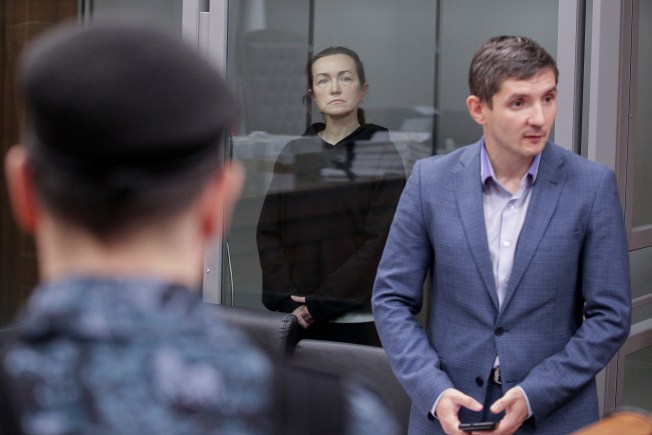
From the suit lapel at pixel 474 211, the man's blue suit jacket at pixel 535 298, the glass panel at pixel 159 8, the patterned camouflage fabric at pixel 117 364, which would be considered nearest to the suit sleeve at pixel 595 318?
the man's blue suit jacket at pixel 535 298

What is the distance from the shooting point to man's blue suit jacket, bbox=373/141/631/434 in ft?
8.21

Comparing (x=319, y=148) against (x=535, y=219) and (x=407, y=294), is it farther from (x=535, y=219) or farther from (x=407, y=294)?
(x=535, y=219)

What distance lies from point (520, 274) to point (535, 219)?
0.14 metres

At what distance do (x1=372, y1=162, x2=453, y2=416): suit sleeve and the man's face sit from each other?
0.90 ft

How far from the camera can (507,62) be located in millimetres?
2523

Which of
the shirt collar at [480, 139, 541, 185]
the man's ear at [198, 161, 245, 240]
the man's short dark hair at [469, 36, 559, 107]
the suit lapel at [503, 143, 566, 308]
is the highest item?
the man's short dark hair at [469, 36, 559, 107]

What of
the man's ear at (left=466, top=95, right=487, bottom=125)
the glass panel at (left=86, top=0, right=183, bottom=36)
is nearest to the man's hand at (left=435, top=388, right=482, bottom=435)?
the man's ear at (left=466, top=95, right=487, bottom=125)

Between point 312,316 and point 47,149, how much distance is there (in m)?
3.65

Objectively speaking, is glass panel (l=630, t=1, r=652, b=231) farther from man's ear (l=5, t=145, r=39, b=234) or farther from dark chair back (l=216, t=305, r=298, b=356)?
man's ear (l=5, t=145, r=39, b=234)

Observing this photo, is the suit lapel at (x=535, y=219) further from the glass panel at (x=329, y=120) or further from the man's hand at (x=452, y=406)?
the glass panel at (x=329, y=120)

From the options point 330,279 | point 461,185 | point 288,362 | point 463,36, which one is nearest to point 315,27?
point 463,36

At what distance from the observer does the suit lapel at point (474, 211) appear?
2.54 m

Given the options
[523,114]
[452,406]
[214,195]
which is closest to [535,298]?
[452,406]

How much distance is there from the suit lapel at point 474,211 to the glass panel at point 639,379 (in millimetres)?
1763
